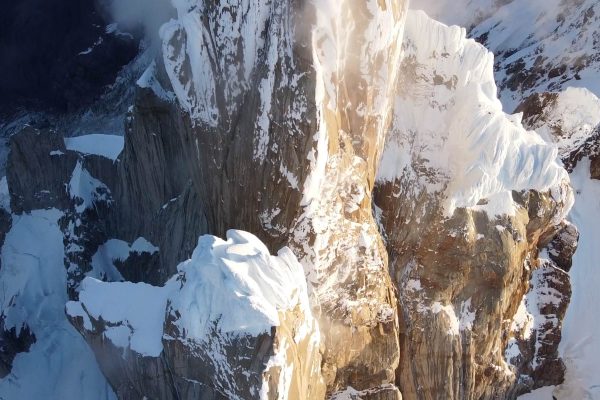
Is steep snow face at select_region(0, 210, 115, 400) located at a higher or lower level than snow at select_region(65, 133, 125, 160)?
lower

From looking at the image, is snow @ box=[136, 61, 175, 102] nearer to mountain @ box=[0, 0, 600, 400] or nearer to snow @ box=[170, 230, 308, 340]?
mountain @ box=[0, 0, 600, 400]

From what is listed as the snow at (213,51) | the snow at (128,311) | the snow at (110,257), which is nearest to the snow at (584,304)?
the snow at (128,311)

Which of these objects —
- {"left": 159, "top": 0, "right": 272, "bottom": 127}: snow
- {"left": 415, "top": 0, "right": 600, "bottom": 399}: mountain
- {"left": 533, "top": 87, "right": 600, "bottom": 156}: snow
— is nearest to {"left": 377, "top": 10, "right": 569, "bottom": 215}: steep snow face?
{"left": 159, "top": 0, "right": 272, "bottom": 127}: snow

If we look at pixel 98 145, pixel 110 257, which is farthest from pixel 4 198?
pixel 110 257

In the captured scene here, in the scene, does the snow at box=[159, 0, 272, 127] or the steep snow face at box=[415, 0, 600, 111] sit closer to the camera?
the snow at box=[159, 0, 272, 127]

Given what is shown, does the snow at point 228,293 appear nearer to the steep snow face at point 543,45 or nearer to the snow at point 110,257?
the snow at point 110,257

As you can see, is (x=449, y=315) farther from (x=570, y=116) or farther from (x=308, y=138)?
(x=570, y=116)
